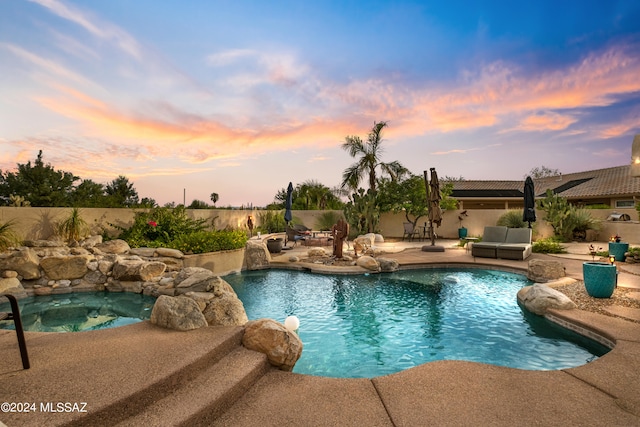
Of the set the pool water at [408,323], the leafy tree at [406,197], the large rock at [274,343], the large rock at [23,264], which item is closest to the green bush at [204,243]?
the pool water at [408,323]

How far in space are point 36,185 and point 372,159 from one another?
A: 2384 cm

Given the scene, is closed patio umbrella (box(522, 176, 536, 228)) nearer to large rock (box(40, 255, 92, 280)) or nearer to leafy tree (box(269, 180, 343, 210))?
large rock (box(40, 255, 92, 280))

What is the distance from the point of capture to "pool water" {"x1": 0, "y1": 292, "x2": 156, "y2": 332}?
16.6ft

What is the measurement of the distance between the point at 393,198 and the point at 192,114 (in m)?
11.7

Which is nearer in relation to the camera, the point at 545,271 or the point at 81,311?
the point at 81,311

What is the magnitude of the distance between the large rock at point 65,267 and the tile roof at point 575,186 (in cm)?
2389

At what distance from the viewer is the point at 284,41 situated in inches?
351

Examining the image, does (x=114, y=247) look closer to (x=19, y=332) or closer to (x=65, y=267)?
(x=65, y=267)

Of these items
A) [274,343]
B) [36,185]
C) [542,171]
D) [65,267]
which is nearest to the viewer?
[274,343]

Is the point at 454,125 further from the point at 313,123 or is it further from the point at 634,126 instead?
the point at 634,126

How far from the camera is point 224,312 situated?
378cm

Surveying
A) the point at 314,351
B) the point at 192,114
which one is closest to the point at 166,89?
the point at 192,114

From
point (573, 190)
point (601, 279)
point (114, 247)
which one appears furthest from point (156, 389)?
point (573, 190)

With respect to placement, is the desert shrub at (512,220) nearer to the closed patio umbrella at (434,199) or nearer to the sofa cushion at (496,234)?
the closed patio umbrella at (434,199)
